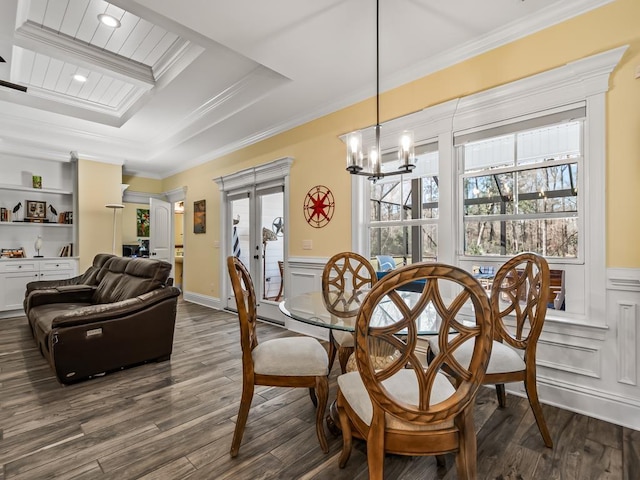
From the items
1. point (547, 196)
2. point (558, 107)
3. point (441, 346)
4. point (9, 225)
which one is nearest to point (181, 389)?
point (441, 346)

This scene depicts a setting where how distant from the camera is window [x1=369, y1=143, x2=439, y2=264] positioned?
3.08 m

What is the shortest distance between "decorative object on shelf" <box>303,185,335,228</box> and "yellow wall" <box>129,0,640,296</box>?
0.26 ft

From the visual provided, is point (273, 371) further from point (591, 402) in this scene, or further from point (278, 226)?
point (278, 226)

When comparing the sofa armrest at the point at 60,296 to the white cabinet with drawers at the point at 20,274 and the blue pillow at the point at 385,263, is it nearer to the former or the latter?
the white cabinet with drawers at the point at 20,274


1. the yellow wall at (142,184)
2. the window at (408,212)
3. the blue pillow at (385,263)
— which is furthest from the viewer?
the yellow wall at (142,184)

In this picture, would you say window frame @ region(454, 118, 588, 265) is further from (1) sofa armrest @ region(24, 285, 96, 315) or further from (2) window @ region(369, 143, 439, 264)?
Result: (1) sofa armrest @ region(24, 285, 96, 315)

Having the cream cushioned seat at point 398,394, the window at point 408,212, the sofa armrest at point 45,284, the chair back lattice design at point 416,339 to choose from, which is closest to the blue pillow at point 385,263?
the window at point 408,212

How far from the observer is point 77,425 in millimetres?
2057

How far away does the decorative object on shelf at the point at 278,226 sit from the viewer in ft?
15.6

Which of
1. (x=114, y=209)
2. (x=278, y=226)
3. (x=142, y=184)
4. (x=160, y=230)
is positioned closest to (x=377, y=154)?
(x=278, y=226)

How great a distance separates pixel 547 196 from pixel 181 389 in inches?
128

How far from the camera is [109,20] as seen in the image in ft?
8.93

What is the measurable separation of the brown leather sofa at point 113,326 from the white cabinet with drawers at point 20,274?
160 centimetres

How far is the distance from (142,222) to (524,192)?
Answer: 290 inches
